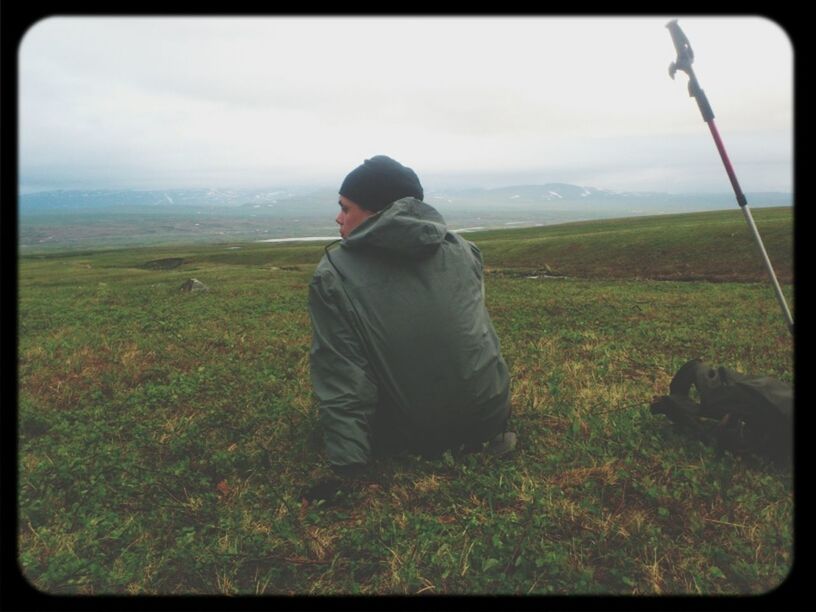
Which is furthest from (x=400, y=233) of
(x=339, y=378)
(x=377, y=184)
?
(x=339, y=378)

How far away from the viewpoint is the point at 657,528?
13.5ft

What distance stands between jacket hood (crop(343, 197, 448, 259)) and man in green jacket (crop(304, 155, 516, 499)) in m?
0.01

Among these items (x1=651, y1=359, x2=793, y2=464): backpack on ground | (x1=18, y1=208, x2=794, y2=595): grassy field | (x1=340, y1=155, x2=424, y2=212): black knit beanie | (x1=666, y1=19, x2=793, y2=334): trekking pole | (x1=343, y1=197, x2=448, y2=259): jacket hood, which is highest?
(x1=666, y1=19, x2=793, y2=334): trekking pole

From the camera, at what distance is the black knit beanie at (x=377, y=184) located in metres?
5.42

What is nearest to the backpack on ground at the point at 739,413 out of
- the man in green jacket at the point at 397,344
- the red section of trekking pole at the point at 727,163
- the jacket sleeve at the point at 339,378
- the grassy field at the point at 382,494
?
the grassy field at the point at 382,494

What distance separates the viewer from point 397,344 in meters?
4.90

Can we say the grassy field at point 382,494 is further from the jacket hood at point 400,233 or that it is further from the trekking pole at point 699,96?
the trekking pole at point 699,96

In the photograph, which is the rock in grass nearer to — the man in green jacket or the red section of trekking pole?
the man in green jacket

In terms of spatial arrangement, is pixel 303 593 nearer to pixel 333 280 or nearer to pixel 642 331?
pixel 333 280

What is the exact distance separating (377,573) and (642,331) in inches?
391

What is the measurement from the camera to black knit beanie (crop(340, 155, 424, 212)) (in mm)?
5418

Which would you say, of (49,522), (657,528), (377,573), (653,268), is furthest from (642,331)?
(653,268)

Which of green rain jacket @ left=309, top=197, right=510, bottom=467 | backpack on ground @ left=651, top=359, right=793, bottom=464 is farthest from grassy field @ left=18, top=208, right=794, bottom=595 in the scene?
green rain jacket @ left=309, top=197, right=510, bottom=467
